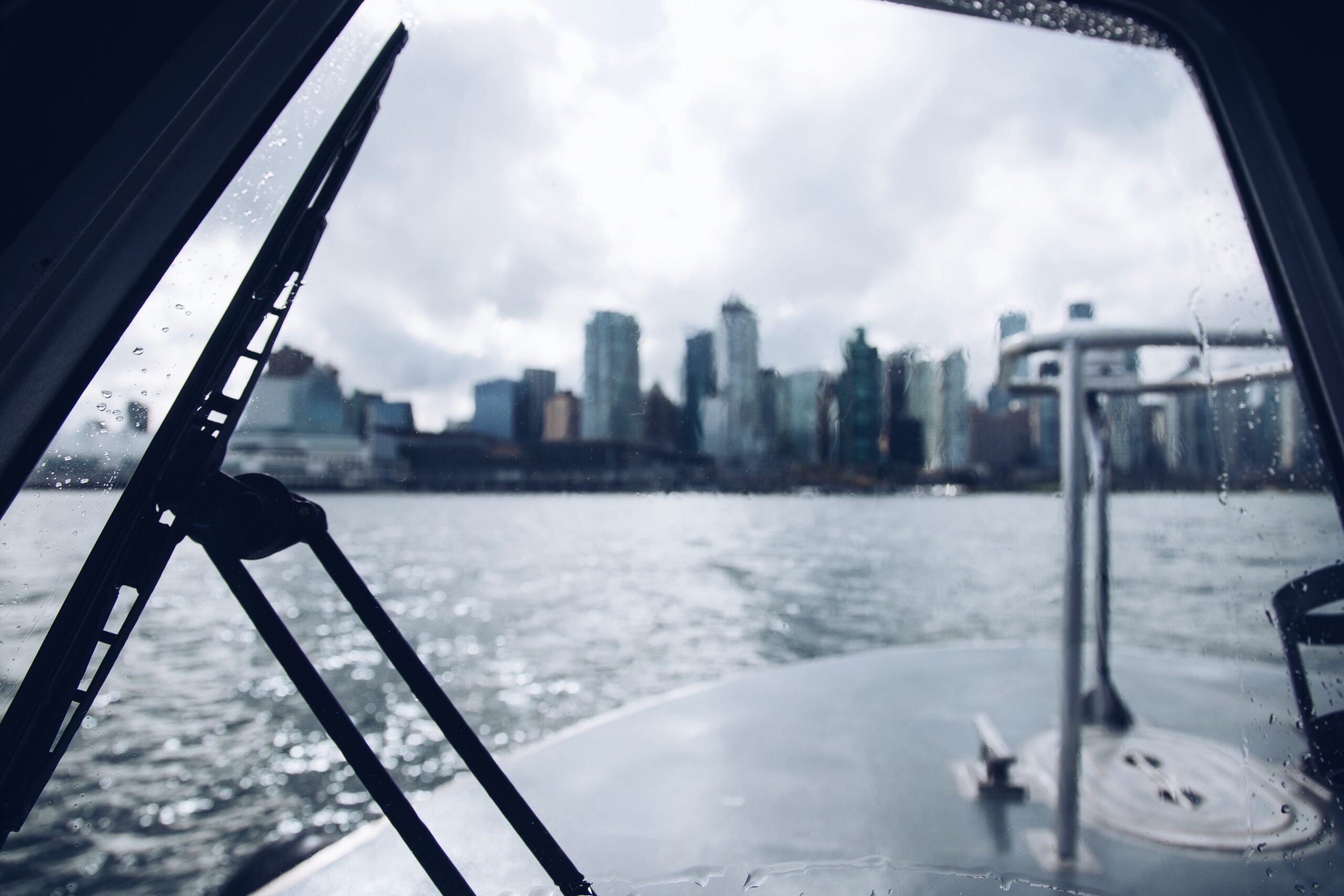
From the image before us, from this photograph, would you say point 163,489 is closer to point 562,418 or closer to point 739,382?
point 562,418

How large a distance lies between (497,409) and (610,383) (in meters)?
0.16

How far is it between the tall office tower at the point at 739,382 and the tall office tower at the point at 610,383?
33 cm

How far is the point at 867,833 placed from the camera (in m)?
1.74

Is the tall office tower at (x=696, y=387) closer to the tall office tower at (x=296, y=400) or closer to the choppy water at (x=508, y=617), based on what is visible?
the choppy water at (x=508, y=617)

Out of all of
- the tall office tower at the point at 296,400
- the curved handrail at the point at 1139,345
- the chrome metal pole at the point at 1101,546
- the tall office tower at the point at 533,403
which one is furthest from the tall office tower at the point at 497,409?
the chrome metal pole at the point at 1101,546

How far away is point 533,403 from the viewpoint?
1.00 m

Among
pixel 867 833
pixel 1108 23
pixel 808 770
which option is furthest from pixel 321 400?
pixel 808 770

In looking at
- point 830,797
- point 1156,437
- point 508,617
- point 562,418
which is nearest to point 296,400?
point 562,418

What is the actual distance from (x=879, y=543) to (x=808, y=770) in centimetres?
2059

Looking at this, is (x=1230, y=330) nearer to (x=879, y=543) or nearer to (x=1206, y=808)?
(x=1206, y=808)

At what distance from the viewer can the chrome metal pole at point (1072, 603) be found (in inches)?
57.9

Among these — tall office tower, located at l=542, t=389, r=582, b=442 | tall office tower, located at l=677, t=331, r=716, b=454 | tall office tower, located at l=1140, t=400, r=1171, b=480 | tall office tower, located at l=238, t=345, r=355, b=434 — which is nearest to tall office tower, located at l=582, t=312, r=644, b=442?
tall office tower, located at l=542, t=389, r=582, b=442

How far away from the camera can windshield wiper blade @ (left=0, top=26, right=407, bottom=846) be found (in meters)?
0.51

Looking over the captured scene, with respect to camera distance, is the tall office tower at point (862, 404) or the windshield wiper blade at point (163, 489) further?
the tall office tower at point (862, 404)
